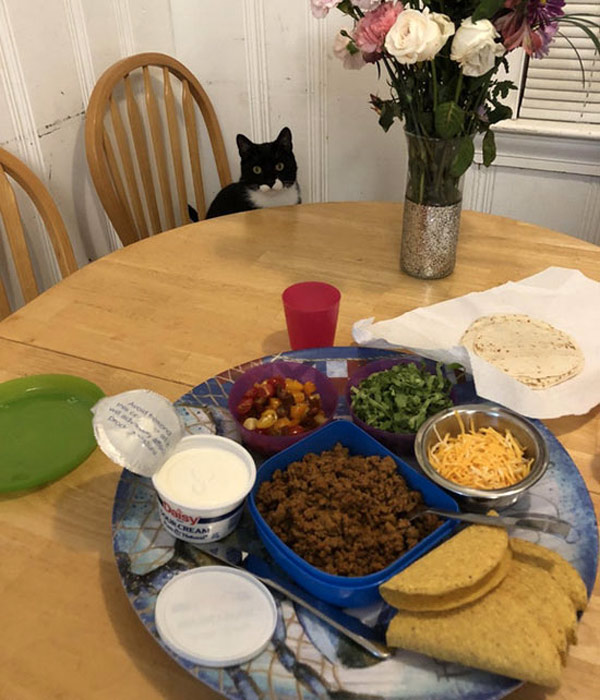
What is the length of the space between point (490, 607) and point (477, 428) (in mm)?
318

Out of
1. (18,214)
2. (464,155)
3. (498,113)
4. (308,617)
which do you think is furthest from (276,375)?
(18,214)

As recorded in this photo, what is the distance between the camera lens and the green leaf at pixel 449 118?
1.15 metres

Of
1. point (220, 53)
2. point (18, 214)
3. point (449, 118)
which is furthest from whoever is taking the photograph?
point (220, 53)

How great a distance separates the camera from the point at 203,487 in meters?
0.82

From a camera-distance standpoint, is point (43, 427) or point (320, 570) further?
point (43, 427)

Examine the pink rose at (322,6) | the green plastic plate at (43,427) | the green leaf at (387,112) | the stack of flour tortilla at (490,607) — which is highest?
the pink rose at (322,6)

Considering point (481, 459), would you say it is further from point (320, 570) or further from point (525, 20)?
point (525, 20)

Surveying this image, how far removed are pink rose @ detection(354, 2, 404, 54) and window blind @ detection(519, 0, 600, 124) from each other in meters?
0.97

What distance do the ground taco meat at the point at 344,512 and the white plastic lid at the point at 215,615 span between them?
0.07 m

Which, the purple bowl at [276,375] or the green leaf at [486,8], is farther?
the green leaf at [486,8]

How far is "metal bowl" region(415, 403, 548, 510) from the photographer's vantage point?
2.70ft

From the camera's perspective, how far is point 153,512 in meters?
0.86

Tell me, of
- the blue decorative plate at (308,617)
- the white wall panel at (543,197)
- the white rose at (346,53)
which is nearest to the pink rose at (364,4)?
the white rose at (346,53)

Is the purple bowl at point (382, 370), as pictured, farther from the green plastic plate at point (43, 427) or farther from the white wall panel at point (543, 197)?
the white wall panel at point (543, 197)
